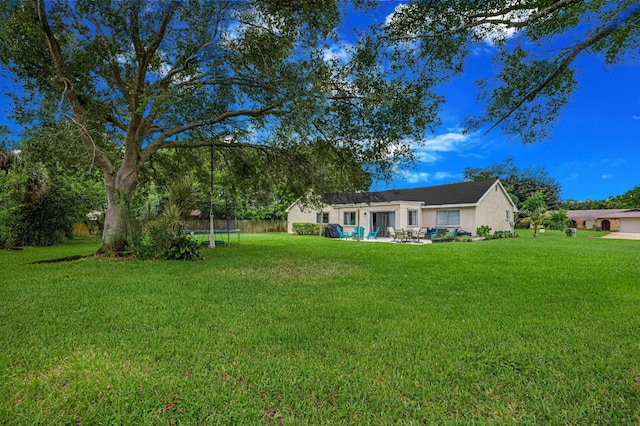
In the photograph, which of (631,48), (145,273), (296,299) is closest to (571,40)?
(631,48)

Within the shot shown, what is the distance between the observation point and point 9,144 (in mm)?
11016

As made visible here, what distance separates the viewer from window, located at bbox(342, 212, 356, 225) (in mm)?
26706

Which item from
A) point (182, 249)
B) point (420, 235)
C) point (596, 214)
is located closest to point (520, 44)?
point (182, 249)

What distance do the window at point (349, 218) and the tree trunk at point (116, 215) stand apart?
18.1 metres

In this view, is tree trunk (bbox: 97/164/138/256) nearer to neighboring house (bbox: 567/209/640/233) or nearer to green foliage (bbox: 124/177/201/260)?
green foliage (bbox: 124/177/201/260)

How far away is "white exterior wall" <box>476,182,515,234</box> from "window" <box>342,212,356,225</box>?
29.0 feet

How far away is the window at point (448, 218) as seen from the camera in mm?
23109

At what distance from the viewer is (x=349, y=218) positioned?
27078mm

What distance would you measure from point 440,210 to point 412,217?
2.08 m

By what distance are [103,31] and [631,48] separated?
43.8ft

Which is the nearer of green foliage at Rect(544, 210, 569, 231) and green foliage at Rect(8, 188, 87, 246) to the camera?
green foliage at Rect(8, 188, 87, 246)

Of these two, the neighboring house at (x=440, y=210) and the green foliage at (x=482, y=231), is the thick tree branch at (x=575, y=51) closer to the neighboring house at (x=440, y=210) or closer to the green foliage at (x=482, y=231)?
the neighboring house at (x=440, y=210)

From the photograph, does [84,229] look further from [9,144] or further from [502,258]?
[502,258]

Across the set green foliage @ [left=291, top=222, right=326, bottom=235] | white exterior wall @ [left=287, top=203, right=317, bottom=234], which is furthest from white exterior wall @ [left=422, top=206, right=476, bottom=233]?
white exterior wall @ [left=287, top=203, right=317, bottom=234]
